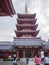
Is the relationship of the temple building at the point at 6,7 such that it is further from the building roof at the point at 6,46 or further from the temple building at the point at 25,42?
the building roof at the point at 6,46

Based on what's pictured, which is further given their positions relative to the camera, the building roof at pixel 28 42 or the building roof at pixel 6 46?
the building roof at pixel 6 46

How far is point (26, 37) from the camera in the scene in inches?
2378

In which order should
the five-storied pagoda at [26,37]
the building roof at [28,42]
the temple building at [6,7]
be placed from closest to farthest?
the temple building at [6,7]
the building roof at [28,42]
the five-storied pagoda at [26,37]

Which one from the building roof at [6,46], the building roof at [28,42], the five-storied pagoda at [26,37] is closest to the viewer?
the building roof at [28,42]

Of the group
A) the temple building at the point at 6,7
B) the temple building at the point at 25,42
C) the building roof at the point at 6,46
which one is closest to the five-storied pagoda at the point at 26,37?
the temple building at the point at 25,42

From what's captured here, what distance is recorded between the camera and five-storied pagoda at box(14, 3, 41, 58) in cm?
5478

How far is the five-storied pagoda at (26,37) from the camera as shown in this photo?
180 feet

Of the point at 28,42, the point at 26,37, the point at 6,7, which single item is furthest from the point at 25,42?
the point at 6,7

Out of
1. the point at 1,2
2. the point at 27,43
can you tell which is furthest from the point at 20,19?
the point at 1,2

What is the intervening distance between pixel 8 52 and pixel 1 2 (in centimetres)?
4729

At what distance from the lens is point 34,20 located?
62.7m

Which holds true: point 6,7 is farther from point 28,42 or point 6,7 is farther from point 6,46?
point 6,46

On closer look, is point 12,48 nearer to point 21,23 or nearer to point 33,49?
point 33,49

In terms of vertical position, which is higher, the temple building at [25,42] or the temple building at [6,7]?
the temple building at [6,7]
